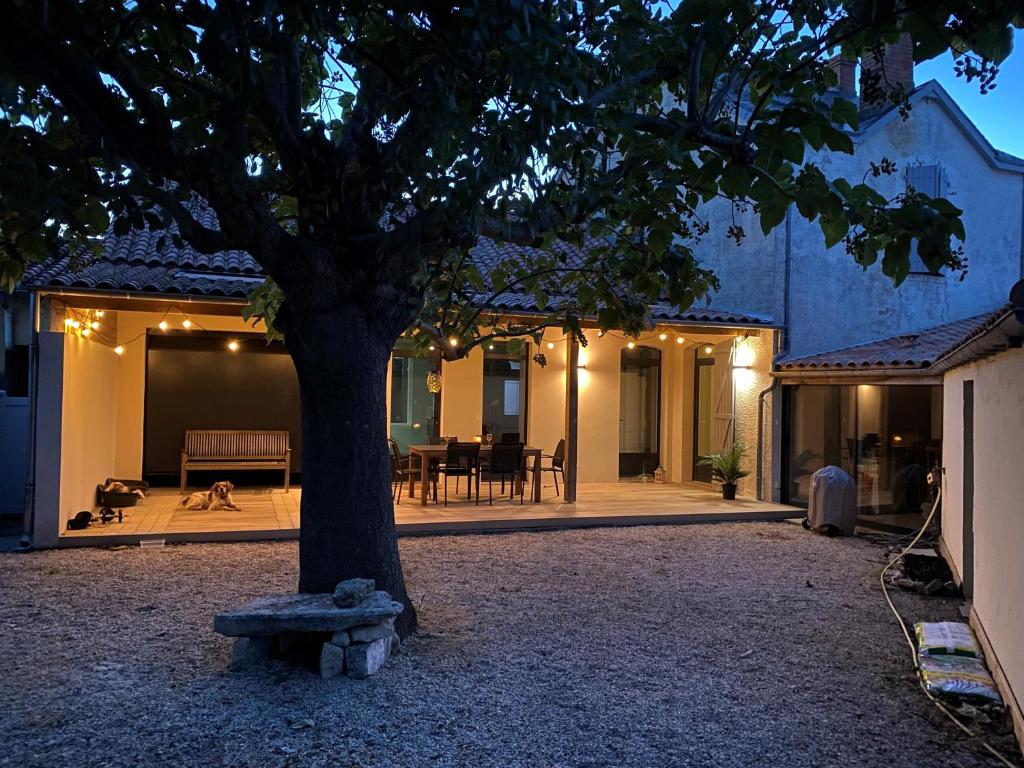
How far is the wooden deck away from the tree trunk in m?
4.22

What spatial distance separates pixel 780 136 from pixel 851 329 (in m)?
9.86

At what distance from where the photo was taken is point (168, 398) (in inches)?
493

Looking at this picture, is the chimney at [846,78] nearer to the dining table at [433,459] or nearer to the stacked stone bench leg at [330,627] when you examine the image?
the dining table at [433,459]

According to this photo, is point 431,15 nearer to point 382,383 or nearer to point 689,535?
point 382,383

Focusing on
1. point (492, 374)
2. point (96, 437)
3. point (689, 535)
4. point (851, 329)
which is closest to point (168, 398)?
point (96, 437)

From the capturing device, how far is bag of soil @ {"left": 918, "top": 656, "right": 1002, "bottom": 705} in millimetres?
4348

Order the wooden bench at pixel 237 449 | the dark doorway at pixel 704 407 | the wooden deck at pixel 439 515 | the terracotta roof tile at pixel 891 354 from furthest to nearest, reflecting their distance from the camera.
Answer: the dark doorway at pixel 704 407 < the wooden bench at pixel 237 449 < the terracotta roof tile at pixel 891 354 < the wooden deck at pixel 439 515

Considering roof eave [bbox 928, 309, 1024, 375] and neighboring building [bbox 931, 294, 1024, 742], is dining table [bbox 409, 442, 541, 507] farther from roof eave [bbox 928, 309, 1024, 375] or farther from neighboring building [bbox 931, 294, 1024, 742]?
roof eave [bbox 928, 309, 1024, 375]

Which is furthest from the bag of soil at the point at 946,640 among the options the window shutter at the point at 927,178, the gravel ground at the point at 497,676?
the window shutter at the point at 927,178

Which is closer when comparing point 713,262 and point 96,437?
point 96,437

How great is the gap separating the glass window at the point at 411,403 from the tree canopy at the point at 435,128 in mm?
7776

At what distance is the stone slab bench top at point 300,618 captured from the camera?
4.44m

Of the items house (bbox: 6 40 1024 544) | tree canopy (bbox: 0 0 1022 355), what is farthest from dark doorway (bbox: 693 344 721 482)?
tree canopy (bbox: 0 0 1022 355)

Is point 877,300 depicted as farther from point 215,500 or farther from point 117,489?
point 117,489
